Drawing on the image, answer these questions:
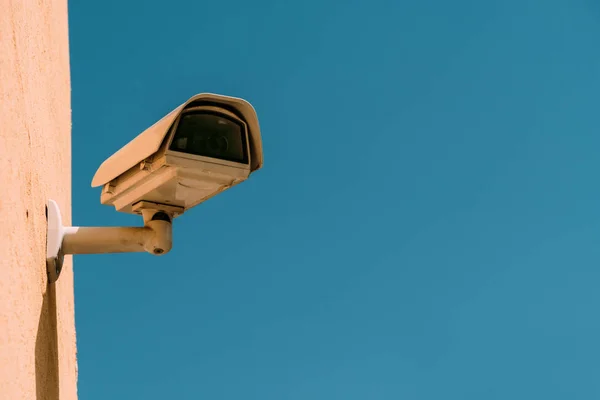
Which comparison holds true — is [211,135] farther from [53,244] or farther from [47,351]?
[47,351]

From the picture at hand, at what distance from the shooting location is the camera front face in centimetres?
261

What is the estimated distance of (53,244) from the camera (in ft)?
9.20

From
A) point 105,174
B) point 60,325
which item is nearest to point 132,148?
point 105,174

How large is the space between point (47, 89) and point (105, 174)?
0.62m

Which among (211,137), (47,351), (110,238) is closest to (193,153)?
(211,137)

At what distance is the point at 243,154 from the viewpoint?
2.70 metres

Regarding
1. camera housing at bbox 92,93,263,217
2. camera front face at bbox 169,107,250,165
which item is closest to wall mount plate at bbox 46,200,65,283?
camera housing at bbox 92,93,263,217

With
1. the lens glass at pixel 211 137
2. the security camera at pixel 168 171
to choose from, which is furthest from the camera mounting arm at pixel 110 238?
the lens glass at pixel 211 137

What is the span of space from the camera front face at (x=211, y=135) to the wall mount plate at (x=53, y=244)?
513 mm

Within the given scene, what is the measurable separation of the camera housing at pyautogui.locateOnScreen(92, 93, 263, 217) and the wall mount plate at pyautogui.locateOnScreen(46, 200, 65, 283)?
0.81ft

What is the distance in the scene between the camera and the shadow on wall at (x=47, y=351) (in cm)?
256

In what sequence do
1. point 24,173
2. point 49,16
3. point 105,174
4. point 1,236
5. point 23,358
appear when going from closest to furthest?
point 1,236 → point 23,358 → point 24,173 → point 105,174 → point 49,16

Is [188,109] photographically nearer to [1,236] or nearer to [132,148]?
[132,148]

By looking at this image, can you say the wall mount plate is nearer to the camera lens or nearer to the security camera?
the security camera
